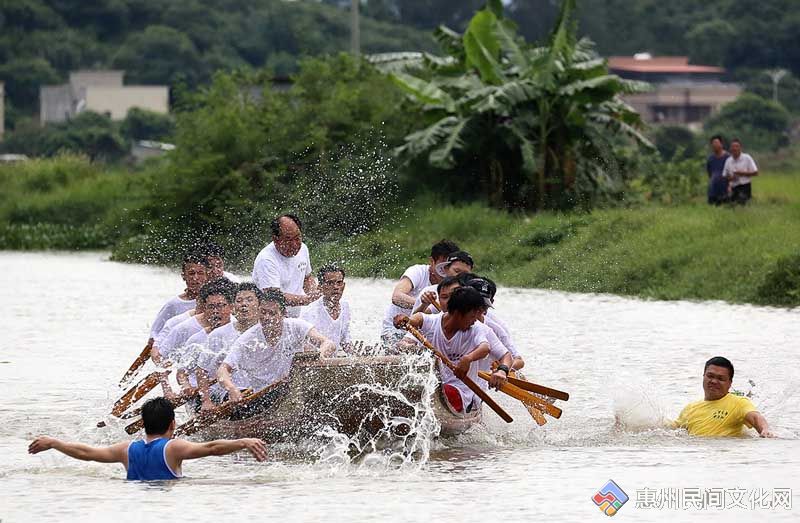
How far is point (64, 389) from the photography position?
15023 millimetres

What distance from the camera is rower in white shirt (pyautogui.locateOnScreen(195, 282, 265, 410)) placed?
1113 cm

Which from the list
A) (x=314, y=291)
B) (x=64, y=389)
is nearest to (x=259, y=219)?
(x=64, y=389)

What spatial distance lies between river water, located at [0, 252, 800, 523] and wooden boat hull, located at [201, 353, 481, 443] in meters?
0.24

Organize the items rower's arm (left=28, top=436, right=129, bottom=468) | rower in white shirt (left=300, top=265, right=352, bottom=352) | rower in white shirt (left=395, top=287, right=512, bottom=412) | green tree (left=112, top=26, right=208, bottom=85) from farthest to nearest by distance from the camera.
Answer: green tree (left=112, top=26, right=208, bottom=85) → rower in white shirt (left=300, top=265, right=352, bottom=352) → rower in white shirt (left=395, top=287, right=512, bottom=412) → rower's arm (left=28, top=436, right=129, bottom=468)

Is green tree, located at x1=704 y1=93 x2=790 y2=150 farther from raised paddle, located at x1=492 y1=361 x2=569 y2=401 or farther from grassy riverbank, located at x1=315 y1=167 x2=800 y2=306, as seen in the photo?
raised paddle, located at x1=492 y1=361 x2=569 y2=401

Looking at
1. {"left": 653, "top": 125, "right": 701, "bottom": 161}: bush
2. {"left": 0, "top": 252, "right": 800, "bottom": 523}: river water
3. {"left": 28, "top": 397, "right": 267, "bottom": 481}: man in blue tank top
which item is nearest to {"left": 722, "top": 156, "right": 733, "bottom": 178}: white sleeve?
{"left": 0, "top": 252, "right": 800, "bottom": 523}: river water

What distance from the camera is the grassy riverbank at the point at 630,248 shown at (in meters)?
21.5

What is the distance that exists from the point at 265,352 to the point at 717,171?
14423 mm

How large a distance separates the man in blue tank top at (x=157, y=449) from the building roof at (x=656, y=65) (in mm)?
70756

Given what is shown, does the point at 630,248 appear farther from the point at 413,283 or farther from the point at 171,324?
the point at 171,324

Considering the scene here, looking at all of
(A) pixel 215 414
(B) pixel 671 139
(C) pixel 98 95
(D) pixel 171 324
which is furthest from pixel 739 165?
(C) pixel 98 95

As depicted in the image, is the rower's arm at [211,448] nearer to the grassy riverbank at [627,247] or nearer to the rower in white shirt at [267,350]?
the rower in white shirt at [267,350]

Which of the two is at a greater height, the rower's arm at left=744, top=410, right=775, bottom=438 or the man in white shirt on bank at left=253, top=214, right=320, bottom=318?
the man in white shirt on bank at left=253, top=214, right=320, bottom=318

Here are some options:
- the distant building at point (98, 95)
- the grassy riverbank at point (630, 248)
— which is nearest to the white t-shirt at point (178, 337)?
the grassy riverbank at point (630, 248)
